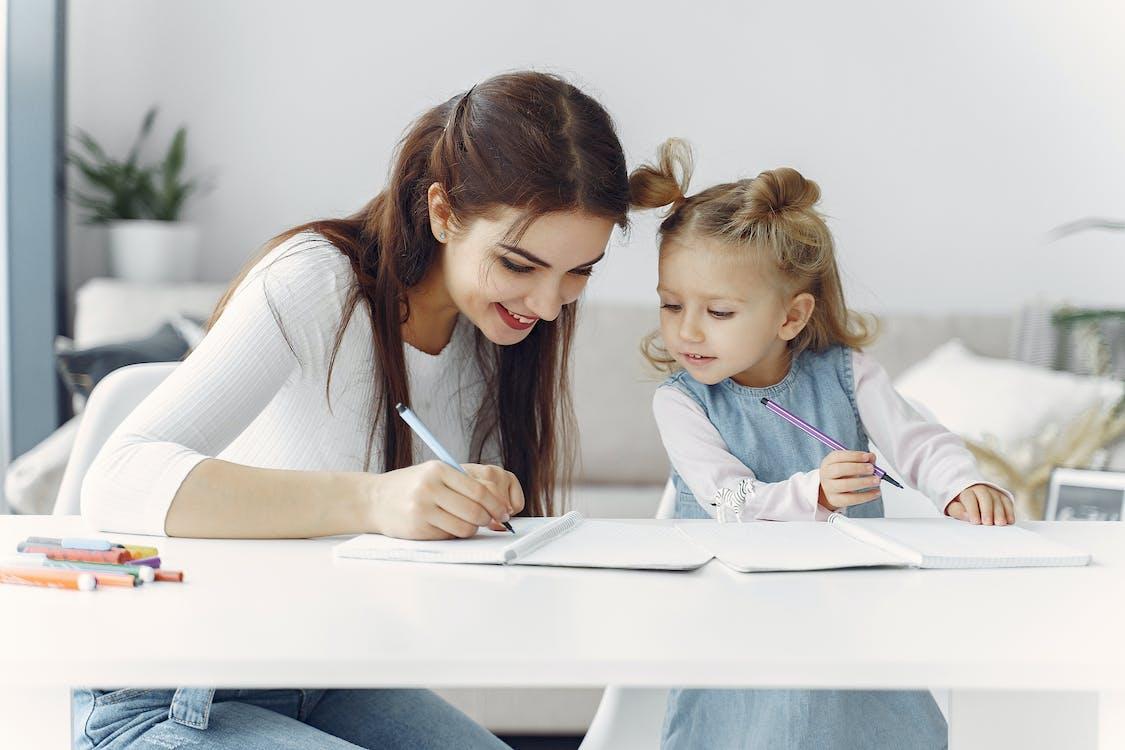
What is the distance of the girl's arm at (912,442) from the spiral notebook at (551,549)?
1.27ft

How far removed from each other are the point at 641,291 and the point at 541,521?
85.4 inches

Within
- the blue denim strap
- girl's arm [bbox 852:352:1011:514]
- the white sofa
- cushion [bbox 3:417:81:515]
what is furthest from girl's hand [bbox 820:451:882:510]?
cushion [bbox 3:417:81:515]

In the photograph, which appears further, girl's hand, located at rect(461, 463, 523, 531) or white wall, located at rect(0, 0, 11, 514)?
white wall, located at rect(0, 0, 11, 514)

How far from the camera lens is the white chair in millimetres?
1171

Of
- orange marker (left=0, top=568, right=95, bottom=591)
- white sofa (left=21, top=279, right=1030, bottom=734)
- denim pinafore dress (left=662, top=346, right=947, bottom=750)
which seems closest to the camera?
orange marker (left=0, top=568, right=95, bottom=591)

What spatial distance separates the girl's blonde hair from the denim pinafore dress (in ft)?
0.21

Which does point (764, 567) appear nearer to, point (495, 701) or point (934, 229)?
point (495, 701)

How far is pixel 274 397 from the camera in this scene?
4.01ft

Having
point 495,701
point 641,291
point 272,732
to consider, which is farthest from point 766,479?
point 641,291

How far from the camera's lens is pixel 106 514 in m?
0.96

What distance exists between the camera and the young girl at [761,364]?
128cm

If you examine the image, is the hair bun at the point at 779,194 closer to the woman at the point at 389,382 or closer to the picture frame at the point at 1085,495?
the woman at the point at 389,382

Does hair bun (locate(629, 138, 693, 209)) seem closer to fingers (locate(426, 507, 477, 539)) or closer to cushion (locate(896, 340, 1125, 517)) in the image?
fingers (locate(426, 507, 477, 539))

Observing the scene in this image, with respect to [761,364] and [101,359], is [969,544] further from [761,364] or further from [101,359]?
[101,359]
